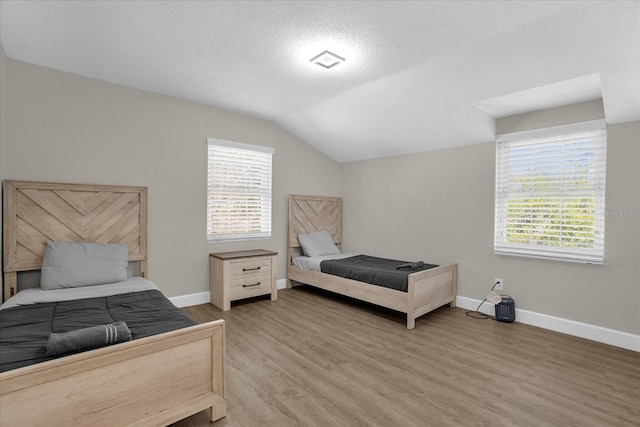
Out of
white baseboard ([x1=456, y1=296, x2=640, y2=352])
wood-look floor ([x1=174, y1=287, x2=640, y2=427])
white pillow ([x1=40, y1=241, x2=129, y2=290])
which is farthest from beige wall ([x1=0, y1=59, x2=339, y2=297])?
white baseboard ([x1=456, y1=296, x2=640, y2=352])

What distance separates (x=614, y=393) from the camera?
2.11m

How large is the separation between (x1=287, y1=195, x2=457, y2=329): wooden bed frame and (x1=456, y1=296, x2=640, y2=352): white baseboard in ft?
1.91

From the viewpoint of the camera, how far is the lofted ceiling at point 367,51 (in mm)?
2088

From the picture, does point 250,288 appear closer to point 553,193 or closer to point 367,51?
point 367,51

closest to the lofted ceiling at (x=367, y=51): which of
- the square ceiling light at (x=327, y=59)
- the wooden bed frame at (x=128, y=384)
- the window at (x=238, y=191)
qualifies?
the square ceiling light at (x=327, y=59)

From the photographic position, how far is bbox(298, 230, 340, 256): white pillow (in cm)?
475

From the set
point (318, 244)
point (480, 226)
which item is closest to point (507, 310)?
point (480, 226)

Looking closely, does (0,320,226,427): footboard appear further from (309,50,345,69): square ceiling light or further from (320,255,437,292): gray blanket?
(309,50,345,69): square ceiling light

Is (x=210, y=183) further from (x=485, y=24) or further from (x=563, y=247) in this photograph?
(x=563, y=247)

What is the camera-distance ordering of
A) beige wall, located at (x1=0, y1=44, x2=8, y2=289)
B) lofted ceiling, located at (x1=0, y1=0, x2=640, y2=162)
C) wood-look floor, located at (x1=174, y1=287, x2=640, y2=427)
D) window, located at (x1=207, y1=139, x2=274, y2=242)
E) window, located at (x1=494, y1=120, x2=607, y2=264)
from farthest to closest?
window, located at (x1=207, y1=139, x2=274, y2=242), window, located at (x1=494, y1=120, x2=607, y2=264), beige wall, located at (x1=0, y1=44, x2=8, y2=289), lofted ceiling, located at (x1=0, y1=0, x2=640, y2=162), wood-look floor, located at (x1=174, y1=287, x2=640, y2=427)

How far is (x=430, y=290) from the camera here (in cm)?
353

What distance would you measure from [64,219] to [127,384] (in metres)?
2.25

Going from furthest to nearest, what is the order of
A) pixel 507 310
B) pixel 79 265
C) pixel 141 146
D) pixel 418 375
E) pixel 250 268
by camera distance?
pixel 250 268 < pixel 141 146 < pixel 507 310 < pixel 79 265 < pixel 418 375

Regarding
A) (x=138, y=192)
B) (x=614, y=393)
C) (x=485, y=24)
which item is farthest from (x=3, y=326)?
(x=614, y=393)
